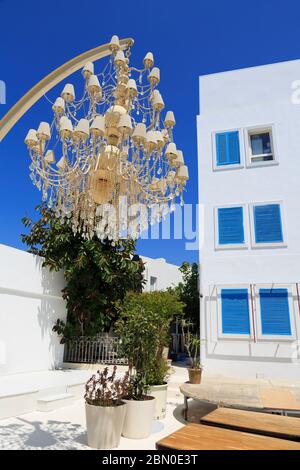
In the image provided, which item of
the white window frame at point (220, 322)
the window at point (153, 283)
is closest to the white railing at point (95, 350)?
the white window frame at point (220, 322)

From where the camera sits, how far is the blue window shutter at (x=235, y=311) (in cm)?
888

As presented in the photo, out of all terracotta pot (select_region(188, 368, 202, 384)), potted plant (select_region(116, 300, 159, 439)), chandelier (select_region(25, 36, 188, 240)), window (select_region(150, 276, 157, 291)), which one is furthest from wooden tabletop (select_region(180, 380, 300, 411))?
window (select_region(150, 276, 157, 291))

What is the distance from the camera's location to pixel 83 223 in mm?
4660

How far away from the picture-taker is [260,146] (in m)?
10.4

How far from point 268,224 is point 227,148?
285 centimetres

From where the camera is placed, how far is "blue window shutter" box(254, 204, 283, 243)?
9250 millimetres

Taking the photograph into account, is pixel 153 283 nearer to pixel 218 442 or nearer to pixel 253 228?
pixel 253 228

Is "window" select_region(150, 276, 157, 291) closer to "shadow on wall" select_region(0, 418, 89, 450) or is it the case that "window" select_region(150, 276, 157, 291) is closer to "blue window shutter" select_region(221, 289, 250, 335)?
"blue window shutter" select_region(221, 289, 250, 335)

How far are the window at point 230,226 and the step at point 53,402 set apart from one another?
18.7ft

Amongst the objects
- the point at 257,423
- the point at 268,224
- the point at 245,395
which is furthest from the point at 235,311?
the point at 257,423

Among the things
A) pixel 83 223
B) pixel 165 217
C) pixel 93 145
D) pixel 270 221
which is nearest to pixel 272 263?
pixel 270 221

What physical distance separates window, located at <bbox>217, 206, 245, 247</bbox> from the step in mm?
5713

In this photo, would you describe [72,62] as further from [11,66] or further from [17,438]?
[17,438]

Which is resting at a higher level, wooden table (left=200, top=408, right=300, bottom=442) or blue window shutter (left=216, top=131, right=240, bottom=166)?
blue window shutter (left=216, top=131, right=240, bottom=166)
